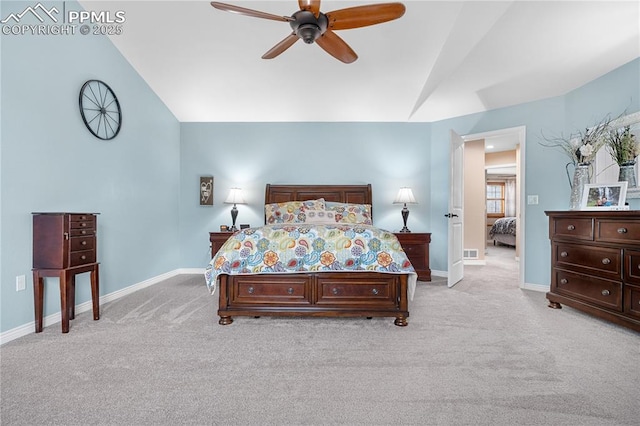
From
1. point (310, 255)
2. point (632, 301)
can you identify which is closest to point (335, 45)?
point (310, 255)

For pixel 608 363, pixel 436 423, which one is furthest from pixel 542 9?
pixel 436 423

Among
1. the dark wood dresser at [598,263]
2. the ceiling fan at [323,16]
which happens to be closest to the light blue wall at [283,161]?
the dark wood dresser at [598,263]

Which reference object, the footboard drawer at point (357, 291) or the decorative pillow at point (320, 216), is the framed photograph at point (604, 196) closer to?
the footboard drawer at point (357, 291)

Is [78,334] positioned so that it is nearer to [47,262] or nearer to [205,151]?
[47,262]

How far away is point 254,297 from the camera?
9.20 ft

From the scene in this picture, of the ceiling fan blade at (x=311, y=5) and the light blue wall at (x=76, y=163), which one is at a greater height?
the ceiling fan blade at (x=311, y=5)

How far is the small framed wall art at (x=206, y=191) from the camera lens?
507 centimetres

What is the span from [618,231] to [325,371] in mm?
2702

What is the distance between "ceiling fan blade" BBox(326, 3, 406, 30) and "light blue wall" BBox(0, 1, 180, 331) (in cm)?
255

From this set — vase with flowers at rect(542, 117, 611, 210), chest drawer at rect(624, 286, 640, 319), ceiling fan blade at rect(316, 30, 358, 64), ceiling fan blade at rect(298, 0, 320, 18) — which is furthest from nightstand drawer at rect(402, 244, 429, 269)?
ceiling fan blade at rect(298, 0, 320, 18)

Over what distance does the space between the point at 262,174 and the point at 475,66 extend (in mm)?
3313

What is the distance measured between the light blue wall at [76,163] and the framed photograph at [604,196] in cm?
505

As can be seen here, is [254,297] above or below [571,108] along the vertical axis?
below

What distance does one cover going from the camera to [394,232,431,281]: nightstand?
14.9ft
